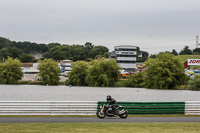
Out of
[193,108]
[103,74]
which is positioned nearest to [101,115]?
[193,108]

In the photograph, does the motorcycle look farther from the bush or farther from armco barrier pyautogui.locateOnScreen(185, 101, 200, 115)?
the bush

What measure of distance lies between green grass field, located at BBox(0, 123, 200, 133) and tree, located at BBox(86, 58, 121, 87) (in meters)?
70.4

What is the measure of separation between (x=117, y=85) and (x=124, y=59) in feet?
248

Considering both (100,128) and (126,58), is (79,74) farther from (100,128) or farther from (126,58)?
(100,128)

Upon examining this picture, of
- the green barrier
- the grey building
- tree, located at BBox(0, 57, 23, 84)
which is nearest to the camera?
the green barrier

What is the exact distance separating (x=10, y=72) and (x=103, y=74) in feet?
99.9

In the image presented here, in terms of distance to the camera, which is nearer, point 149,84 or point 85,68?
point 149,84

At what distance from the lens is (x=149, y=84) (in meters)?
88.5

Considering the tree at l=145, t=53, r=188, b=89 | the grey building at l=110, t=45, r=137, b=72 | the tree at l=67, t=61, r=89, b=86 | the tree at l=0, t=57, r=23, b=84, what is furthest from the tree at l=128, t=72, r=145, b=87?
the grey building at l=110, t=45, r=137, b=72

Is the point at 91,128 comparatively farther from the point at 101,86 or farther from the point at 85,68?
the point at 85,68

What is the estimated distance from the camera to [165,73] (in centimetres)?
8538

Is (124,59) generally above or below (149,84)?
above

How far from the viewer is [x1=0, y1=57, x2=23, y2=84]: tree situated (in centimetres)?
9925

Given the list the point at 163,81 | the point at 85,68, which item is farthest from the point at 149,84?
the point at 85,68
